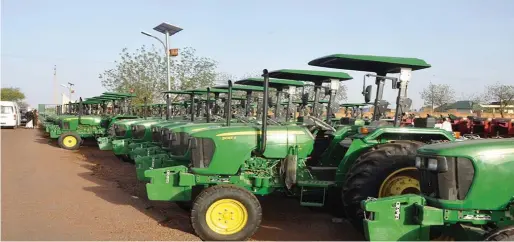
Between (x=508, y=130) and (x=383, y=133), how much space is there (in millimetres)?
11939

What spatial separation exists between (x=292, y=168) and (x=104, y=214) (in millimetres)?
3017

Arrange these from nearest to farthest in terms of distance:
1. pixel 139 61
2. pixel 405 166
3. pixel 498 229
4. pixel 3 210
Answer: pixel 498 229, pixel 405 166, pixel 3 210, pixel 139 61

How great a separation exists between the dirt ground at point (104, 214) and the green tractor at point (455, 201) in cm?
193

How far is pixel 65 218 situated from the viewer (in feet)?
23.2

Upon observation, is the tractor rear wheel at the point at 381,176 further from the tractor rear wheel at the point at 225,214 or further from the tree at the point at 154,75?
the tree at the point at 154,75

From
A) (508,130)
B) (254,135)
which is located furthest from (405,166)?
(508,130)

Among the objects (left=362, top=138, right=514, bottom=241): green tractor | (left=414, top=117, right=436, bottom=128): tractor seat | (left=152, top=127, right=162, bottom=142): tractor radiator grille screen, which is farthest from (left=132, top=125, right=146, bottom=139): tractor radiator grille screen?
(left=362, top=138, right=514, bottom=241): green tractor

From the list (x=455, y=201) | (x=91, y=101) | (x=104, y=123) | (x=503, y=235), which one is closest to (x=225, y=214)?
(x=455, y=201)

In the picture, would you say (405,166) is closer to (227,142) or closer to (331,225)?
(331,225)

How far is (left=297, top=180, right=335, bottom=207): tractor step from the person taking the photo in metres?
6.56

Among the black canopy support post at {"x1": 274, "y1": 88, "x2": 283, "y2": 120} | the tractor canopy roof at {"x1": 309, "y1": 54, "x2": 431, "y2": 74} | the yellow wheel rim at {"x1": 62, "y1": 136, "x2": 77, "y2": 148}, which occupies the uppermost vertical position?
the tractor canopy roof at {"x1": 309, "y1": 54, "x2": 431, "y2": 74}

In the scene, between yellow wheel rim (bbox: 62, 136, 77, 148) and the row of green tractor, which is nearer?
the row of green tractor

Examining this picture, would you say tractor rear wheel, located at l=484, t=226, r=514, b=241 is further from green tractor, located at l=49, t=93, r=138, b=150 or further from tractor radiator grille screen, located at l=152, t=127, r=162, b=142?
green tractor, located at l=49, t=93, r=138, b=150

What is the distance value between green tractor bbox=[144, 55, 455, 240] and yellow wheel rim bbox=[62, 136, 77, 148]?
13.2m
